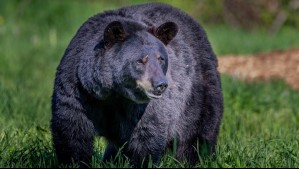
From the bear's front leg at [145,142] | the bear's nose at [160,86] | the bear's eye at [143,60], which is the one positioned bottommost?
the bear's front leg at [145,142]

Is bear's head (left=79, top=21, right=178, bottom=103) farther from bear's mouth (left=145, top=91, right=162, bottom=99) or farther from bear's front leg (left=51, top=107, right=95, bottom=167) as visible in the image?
bear's front leg (left=51, top=107, right=95, bottom=167)

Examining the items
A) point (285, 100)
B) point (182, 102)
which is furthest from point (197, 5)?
point (182, 102)

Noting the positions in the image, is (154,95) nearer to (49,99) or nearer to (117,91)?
(117,91)

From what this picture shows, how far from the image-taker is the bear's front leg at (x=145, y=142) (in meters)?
5.90

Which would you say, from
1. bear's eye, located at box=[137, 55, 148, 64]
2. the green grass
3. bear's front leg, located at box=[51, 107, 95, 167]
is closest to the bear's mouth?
bear's eye, located at box=[137, 55, 148, 64]

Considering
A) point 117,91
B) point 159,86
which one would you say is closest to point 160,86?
point 159,86

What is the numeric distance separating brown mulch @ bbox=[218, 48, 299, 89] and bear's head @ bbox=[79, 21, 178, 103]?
713cm

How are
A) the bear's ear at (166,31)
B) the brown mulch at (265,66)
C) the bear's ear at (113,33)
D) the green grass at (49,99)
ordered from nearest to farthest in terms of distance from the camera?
the bear's ear at (113,33), the green grass at (49,99), the bear's ear at (166,31), the brown mulch at (265,66)

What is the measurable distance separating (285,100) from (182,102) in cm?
465

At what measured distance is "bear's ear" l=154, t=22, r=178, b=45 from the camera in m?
6.07

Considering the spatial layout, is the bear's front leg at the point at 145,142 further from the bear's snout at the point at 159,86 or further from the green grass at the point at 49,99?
the bear's snout at the point at 159,86

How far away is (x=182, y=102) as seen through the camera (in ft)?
21.5

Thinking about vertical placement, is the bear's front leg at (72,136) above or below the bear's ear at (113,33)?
below

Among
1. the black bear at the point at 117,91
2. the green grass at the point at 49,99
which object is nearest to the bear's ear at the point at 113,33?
the black bear at the point at 117,91
